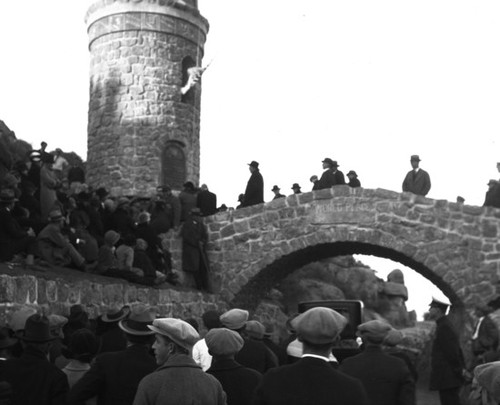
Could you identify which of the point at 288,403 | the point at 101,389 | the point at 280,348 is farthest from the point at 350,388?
the point at 280,348

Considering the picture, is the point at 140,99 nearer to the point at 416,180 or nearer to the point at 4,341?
the point at 416,180

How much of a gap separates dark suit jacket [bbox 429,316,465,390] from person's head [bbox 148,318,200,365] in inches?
182

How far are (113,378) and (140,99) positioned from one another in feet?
56.6

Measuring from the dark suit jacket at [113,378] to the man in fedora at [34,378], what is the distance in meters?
0.14

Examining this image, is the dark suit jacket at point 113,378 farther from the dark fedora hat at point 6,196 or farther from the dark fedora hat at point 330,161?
the dark fedora hat at point 330,161

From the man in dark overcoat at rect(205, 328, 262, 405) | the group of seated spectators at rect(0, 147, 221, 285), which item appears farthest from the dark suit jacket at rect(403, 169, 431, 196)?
the man in dark overcoat at rect(205, 328, 262, 405)

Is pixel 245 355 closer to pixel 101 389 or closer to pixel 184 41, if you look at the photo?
pixel 101 389

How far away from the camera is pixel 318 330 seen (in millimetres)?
3812

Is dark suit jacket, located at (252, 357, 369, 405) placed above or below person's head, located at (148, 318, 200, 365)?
below

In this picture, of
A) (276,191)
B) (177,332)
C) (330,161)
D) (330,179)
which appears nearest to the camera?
(177,332)

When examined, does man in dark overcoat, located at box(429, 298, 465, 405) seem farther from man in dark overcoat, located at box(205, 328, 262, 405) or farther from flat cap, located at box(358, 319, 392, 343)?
man in dark overcoat, located at box(205, 328, 262, 405)

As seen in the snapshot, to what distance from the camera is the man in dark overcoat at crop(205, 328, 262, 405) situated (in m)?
5.02

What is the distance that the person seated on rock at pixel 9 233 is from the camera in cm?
1019

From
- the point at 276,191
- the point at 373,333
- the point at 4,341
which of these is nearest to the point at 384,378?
the point at 373,333
